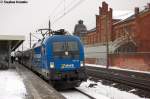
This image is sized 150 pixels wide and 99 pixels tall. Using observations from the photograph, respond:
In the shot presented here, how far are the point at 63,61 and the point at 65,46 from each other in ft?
2.96

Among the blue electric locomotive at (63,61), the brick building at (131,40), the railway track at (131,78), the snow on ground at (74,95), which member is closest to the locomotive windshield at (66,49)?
the blue electric locomotive at (63,61)

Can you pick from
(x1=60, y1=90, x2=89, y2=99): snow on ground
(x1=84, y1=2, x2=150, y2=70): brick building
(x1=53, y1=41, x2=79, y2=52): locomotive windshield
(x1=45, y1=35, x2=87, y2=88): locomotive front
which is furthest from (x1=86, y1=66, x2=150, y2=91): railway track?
(x1=84, y1=2, x2=150, y2=70): brick building

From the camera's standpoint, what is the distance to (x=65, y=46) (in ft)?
66.1

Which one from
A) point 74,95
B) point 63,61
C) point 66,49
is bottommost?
point 74,95

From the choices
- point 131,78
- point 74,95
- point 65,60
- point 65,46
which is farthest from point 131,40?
point 74,95

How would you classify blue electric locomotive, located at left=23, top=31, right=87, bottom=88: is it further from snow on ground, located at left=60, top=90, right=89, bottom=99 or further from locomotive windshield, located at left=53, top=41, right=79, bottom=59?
snow on ground, located at left=60, top=90, right=89, bottom=99

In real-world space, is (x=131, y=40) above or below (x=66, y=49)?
above

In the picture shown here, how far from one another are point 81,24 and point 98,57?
55.9 m

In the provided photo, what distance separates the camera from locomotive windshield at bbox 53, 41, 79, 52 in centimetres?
2006

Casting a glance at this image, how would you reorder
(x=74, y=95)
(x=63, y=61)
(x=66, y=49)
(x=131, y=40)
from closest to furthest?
(x=74, y=95) < (x=63, y=61) < (x=66, y=49) < (x=131, y=40)

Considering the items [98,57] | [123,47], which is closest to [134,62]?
[123,47]

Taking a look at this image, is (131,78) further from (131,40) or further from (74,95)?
(131,40)

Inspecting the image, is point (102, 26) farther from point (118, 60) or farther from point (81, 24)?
point (81, 24)

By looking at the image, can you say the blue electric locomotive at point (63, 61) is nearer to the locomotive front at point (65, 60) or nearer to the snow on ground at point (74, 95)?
the locomotive front at point (65, 60)
